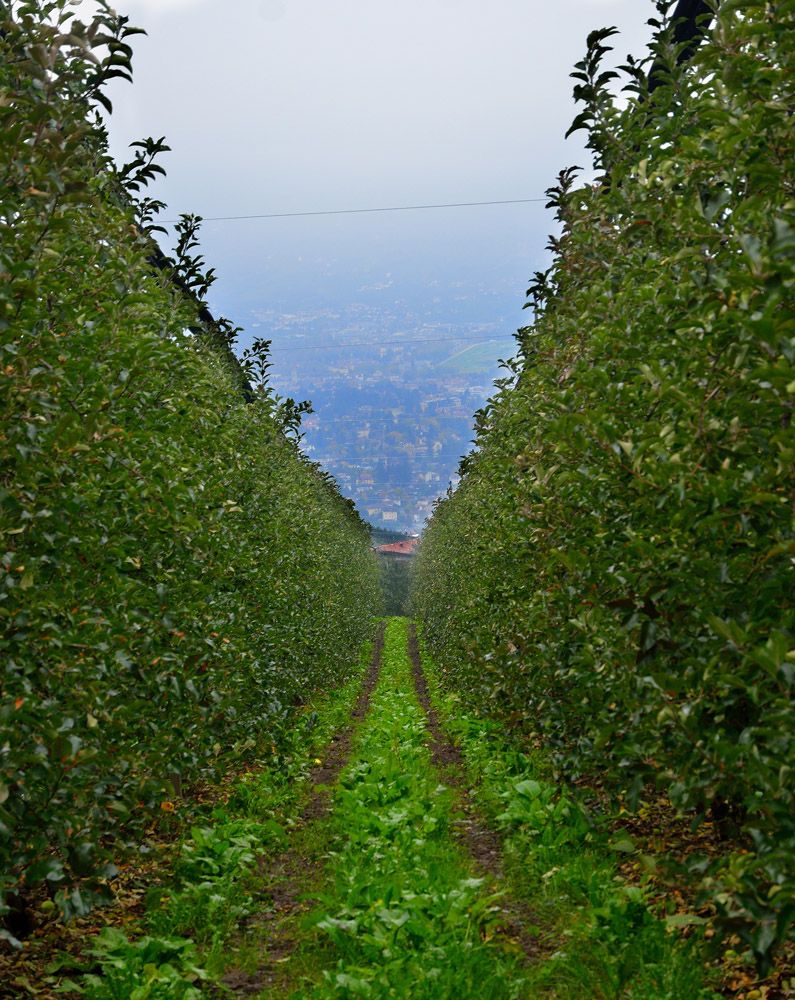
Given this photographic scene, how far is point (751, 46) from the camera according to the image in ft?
9.86

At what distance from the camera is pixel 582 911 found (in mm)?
4391

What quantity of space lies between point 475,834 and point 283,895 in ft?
5.78

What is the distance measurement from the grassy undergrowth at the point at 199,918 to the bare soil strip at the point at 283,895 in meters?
0.08

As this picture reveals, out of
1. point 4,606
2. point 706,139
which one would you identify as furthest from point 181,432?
point 706,139

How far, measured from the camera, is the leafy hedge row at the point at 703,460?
2.41m

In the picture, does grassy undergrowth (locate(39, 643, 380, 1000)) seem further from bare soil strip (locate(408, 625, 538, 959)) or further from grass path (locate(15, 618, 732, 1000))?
bare soil strip (locate(408, 625, 538, 959))

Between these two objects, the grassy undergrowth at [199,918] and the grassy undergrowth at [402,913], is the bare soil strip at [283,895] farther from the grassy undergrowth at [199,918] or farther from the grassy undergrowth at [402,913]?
the grassy undergrowth at [402,913]

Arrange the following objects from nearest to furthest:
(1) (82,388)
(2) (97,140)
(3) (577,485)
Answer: (1) (82,388)
(3) (577,485)
(2) (97,140)

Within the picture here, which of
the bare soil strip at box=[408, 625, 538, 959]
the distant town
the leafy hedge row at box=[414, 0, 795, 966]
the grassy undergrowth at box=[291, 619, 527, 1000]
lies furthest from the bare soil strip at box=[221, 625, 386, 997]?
the distant town

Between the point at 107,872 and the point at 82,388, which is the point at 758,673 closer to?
the point at 107,872

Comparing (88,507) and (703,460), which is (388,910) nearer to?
(88,507)

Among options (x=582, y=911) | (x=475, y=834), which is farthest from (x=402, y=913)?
(x=475, y=834)

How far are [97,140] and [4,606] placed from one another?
3.83m

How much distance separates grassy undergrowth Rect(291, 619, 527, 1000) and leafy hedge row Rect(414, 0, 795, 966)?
1.11m
